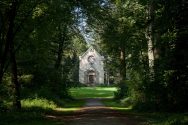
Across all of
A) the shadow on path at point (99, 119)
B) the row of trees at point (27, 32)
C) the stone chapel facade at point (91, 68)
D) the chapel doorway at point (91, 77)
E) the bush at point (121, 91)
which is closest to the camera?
the shadow on path at point (99, 119)

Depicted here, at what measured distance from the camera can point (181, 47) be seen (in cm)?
2383

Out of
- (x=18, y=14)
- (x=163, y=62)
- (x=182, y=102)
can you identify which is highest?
(x=18, y=14)

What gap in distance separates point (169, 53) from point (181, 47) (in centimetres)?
74

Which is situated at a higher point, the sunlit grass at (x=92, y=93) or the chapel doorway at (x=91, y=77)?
the chapel doorway at (x=91, y=77)

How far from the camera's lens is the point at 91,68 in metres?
114

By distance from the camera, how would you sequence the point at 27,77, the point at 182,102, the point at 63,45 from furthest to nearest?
the point at 63,45 < the point at 27,77 < the point at 182,102

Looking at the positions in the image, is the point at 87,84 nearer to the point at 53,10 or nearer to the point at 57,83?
the point at 57,83

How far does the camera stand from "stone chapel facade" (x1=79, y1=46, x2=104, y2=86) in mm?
112688

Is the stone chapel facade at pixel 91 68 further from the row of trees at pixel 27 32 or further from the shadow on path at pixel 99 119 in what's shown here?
the shadow on path at pixel 99 119

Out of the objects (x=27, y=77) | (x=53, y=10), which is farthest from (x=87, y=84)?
(x=53, y=10)

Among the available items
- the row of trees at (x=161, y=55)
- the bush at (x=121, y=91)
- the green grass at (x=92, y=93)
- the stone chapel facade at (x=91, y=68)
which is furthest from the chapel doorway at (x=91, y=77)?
the row of trees at (x=161, y=55)

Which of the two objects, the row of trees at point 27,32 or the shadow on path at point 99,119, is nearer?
the shadow on path at point 99,119

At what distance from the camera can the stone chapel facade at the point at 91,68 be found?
370 ft

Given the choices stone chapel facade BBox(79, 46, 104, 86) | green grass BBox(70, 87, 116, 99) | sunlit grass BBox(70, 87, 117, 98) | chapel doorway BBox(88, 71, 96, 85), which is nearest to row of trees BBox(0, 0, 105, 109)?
green grass BBox(70, 87, 116, 99)
